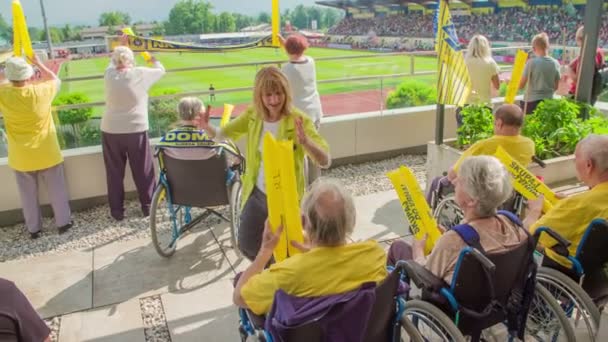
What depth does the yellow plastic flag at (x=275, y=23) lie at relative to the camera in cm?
436

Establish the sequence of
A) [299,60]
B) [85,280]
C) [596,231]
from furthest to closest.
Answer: [299,60]
[85,280]
[596,231]

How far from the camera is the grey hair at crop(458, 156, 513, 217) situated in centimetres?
191

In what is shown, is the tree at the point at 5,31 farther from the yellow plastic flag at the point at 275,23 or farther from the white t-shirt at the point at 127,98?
the yellow plastic flag at the point at 275,23

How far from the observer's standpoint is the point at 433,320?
75.4 inches

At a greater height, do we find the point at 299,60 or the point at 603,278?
the point at 299,60

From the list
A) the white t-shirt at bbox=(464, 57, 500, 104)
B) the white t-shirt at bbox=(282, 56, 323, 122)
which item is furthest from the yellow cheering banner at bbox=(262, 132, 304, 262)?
the white t-shirt at bbox=(464, 57, 500, 104)

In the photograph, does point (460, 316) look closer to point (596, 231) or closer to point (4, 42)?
point (596, 231)

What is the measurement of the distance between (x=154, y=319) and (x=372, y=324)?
1.65 meters

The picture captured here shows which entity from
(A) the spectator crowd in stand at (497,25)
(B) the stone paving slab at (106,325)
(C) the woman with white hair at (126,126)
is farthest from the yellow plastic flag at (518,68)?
(A) the spectator crowd in stand at (497,25)

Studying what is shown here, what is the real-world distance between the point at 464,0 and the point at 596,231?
37378 mm

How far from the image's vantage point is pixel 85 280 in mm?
3336

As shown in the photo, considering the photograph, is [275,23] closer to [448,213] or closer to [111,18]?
[448,213]

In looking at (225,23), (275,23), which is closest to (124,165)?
Answer: (275,23)

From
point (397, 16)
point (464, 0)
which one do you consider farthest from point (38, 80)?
point (397, 16)
